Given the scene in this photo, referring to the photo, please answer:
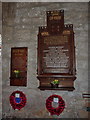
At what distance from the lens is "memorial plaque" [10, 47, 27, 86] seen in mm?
3348

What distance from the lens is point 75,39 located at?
328cm

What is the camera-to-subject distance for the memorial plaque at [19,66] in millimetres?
3348

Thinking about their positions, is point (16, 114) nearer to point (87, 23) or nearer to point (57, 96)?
point (57, 96)

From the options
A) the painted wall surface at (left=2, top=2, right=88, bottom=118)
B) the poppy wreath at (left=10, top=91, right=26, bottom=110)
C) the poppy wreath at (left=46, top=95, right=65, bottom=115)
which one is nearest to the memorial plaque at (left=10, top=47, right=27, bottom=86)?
the painted wall surface at (left=2, top=2, right=88, bottom=118)

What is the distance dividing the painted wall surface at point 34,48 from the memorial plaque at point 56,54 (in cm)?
12

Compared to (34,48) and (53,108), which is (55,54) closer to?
(34,48)

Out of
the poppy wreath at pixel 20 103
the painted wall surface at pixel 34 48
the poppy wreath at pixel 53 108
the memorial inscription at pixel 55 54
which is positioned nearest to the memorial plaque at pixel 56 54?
the memorial inscription at pixel 55 54

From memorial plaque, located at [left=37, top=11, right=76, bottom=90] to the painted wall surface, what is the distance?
125mm

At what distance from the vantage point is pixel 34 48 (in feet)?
11.1

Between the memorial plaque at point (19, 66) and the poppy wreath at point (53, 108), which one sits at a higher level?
the memorial plaque at point (19, 66)

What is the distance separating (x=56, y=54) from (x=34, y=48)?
1.72ft

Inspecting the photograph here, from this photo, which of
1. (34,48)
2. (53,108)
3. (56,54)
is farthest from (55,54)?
(53,108)

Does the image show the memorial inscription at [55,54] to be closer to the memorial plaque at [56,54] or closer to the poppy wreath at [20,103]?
the memorial plaque at [56,54]

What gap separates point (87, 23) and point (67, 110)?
194cm
